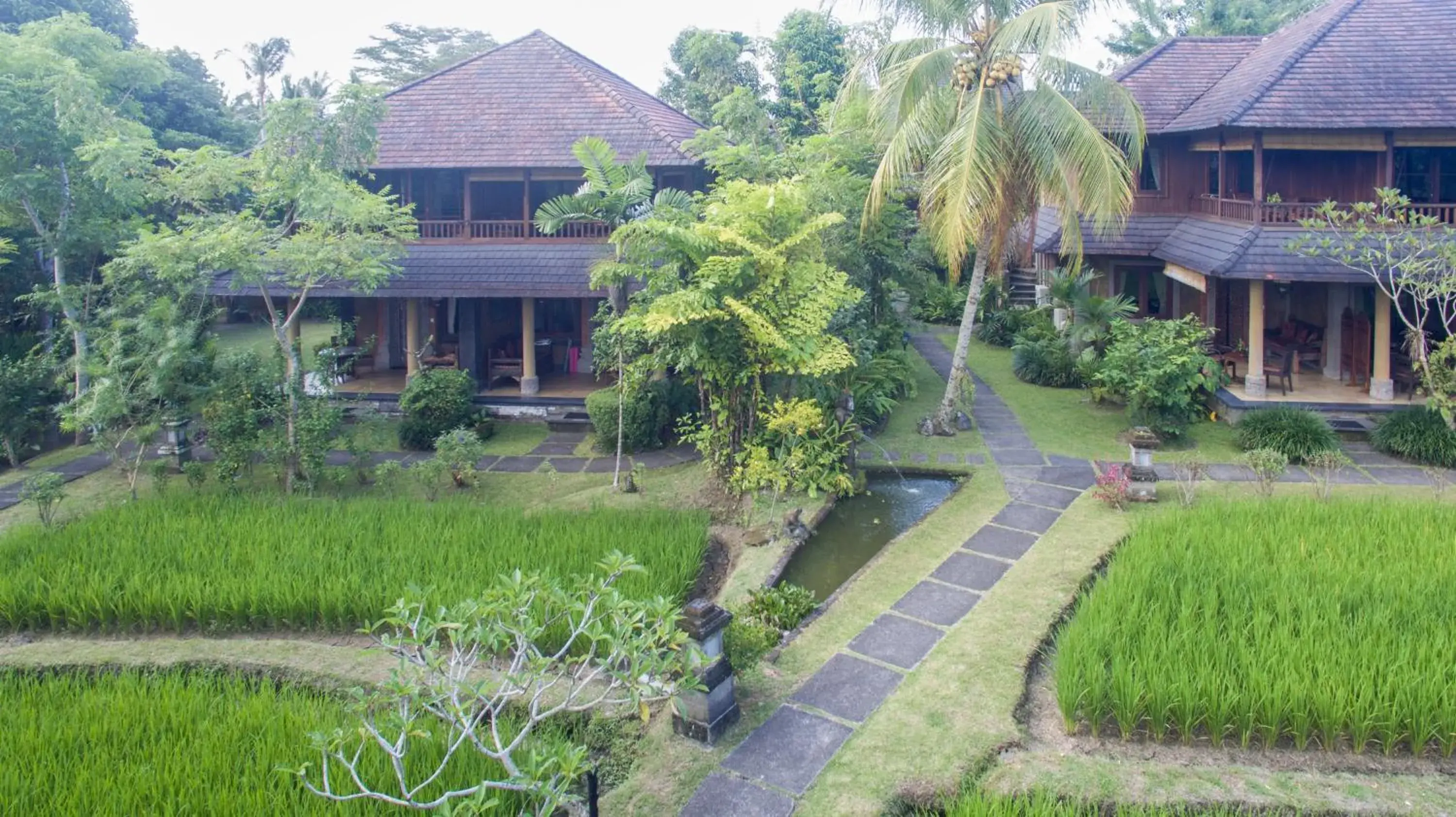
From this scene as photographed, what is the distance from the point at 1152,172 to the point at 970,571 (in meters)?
13.6

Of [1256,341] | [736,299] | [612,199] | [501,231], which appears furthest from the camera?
[501,231]

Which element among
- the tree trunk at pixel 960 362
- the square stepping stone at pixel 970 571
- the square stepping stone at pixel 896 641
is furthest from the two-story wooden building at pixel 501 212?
the square stepping stone at pixel 896 641

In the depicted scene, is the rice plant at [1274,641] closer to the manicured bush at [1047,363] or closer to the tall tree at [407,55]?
the manicured bush at [1047,363]

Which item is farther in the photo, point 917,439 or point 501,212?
point 501,212

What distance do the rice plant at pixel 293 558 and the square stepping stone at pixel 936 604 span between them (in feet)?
6.70

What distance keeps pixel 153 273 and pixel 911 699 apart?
12.1 m

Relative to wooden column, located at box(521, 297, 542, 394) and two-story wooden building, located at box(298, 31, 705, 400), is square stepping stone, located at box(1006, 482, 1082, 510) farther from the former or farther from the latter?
wooden column, located at box(521, 297, 542, 394)

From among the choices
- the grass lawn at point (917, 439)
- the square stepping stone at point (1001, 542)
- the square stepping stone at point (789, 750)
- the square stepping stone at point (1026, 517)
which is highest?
the grass lawn at point (917, 439)

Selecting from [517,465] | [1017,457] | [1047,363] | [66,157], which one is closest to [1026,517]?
[1017,457]

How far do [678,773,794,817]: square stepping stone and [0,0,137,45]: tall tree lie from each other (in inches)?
1006

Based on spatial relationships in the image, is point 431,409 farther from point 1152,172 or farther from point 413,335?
point 1152,172

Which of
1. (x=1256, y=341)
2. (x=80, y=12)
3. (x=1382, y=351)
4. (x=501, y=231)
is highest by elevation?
(x=80, y=12)

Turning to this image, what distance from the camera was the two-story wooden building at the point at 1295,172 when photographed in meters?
15.7

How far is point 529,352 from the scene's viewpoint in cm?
1780
